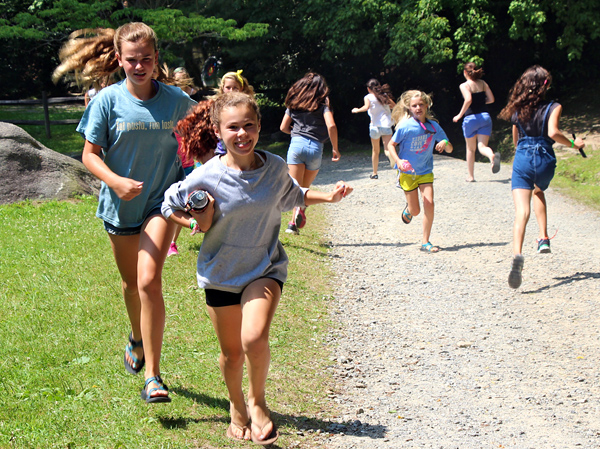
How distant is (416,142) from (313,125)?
1.36m

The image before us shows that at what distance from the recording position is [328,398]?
438cm

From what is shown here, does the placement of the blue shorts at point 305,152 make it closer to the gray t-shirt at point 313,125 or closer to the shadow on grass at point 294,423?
the gray t-shirt at point 313,125

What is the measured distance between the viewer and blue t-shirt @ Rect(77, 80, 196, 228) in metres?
3.79

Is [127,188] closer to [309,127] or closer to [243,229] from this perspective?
[243,229]

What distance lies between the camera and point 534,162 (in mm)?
6797

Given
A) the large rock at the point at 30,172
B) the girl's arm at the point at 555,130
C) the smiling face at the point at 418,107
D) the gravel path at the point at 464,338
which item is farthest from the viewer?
the large rock at the point at 30,172

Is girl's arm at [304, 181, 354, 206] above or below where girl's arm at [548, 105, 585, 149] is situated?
above

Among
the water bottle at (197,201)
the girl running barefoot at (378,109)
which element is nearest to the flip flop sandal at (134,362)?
the water bottle at (197,201)

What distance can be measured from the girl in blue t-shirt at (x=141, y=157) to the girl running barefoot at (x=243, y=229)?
0.41 meters

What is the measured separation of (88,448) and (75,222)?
6133 mm

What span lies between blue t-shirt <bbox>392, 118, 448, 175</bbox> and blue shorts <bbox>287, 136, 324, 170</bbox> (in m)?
1.03

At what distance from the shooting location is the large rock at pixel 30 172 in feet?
35.1

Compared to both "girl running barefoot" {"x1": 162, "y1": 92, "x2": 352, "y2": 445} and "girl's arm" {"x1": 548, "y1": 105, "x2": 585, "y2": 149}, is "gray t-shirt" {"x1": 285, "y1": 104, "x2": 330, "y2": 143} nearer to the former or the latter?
"girl's arm" {"x1": 548, "y1": 105, "x2": 585, "y2": 149}

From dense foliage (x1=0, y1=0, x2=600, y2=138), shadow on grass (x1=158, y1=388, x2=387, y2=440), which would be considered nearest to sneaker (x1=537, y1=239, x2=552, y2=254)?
shadow on grass (x1=158, y1=388, x2=387, y2=440)
